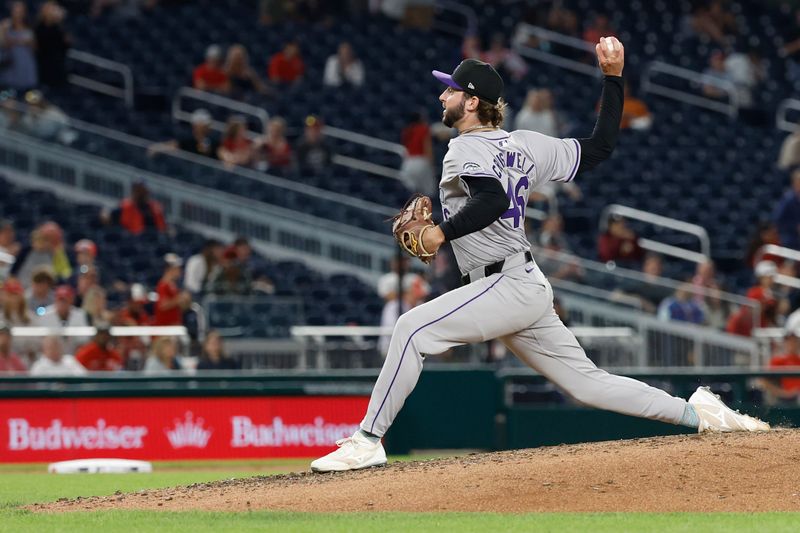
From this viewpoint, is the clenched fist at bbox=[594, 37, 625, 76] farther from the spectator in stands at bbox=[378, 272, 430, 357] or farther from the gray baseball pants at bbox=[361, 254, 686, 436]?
the spectator in stands at bbox=[378, 272, 430, 357]

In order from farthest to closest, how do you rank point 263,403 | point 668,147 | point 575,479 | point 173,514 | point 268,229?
point 668,147 < point 268,229 < point 263,403 < point 575,479 < point 173,514

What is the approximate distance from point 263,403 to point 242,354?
943mm

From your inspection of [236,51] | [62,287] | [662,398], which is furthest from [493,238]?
[236,51]

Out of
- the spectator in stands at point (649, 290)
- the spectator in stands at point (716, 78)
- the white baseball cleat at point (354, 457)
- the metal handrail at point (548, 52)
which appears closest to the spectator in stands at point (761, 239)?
the spectator in stands at point (649, 290)

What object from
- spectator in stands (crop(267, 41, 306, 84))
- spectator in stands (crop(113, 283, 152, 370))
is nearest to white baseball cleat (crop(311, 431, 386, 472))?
spectator in stands (crop(113, 283, 152, 370))

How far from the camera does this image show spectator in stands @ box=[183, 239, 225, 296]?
1638 centimetres

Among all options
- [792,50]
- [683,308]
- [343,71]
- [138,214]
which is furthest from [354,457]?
[792,50]

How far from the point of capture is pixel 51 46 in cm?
2003

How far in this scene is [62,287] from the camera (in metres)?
14.9

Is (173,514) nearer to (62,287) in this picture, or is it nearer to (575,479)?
(575,479)

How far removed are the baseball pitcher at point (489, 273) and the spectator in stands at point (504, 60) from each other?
16008mm

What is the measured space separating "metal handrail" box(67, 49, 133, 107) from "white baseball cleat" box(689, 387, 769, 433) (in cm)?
1399

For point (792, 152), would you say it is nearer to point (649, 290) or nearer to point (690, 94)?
point (690, 94)

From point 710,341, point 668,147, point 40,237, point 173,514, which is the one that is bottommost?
point 173,514
